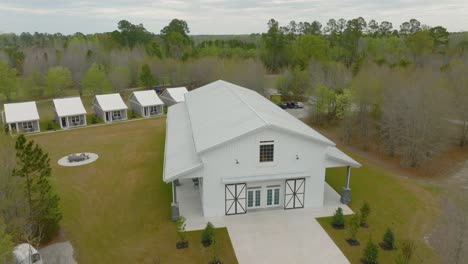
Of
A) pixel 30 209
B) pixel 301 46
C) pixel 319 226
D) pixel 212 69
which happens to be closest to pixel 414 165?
pixel 319 226

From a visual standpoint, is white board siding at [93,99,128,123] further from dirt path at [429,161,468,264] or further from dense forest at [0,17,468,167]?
dirt path at [429,161,468,264]

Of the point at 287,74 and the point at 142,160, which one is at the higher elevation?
the point at 287,74

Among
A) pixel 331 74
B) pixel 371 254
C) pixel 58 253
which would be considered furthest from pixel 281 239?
pixel 331 74

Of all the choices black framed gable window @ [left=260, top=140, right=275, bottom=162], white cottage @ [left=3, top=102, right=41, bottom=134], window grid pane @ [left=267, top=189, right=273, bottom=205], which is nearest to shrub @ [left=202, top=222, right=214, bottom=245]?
window grid pane @ [left=267, top=189, right=273, bottom=205]

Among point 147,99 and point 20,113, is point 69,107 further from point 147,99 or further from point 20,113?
point 147,99

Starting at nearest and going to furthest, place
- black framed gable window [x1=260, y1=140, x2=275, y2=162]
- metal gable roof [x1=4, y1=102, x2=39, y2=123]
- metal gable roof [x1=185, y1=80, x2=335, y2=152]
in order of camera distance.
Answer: black framed gable window [x1=260, y1=140, x2=275, y2=162]
metal gable roof [x1=185, y1=80, x2=335, y2=152]
metal gable roof [x1=4, y1=102, x2=39, y2=123]

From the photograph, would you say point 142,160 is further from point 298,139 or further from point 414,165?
point 414,165
